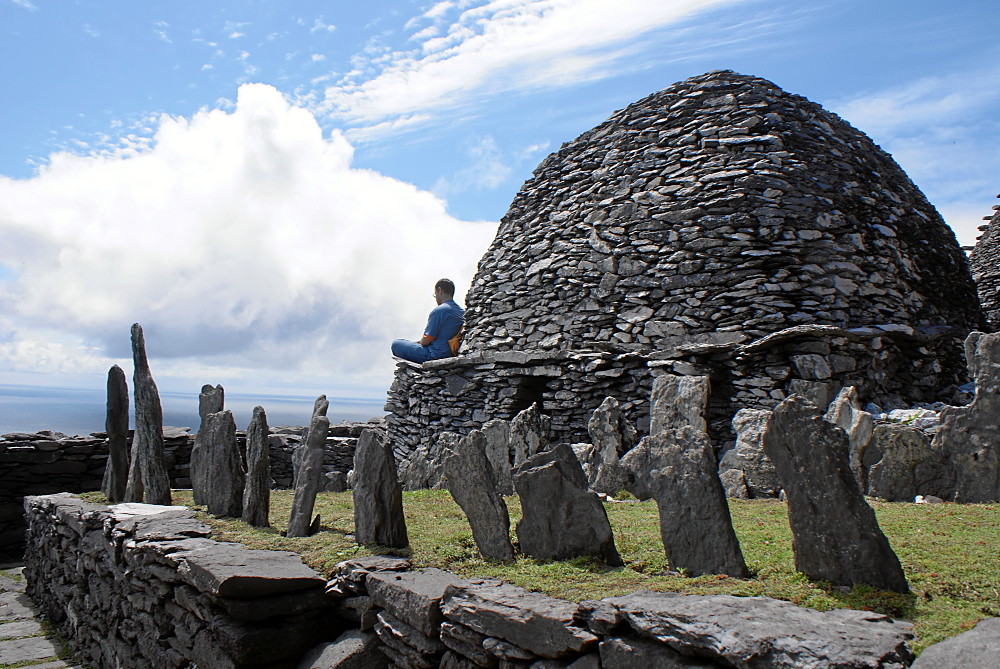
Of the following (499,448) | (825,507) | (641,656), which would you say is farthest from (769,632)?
(499,448)

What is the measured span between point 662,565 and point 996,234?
18.8 metres

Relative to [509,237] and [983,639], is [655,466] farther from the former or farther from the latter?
[509,237]

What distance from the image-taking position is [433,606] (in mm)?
3611

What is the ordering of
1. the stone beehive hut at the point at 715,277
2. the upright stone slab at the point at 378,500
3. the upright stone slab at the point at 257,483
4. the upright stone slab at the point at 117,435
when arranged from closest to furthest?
1. the upright stone slab at the point at 378,500
2. the upright stone slab at the point at 257,483
3. the upright stone slab at the point at 117,435
4. the stone beehive hut at the point at 715,277

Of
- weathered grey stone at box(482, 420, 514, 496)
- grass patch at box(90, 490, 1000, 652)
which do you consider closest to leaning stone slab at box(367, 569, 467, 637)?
grass patch at box(90, 490, 1000, 652)

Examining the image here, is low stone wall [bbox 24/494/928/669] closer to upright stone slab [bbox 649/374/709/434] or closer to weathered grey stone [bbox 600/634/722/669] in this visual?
weathered grey stone [bbox 600/634/722/669]

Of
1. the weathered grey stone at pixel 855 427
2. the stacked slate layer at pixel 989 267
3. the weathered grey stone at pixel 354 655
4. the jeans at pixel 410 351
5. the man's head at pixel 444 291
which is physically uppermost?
the stacked slate layer at pixel 989 267

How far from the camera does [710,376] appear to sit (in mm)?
8820

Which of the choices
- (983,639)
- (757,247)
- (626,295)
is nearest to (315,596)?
(983,639)

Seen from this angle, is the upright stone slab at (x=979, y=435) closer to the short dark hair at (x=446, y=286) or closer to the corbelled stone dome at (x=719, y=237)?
the corbelled stone dome at (x=719, y=237)

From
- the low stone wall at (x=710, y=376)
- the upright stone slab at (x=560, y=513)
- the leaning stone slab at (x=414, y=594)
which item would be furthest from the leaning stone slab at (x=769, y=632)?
the low stone wall at (x=710, y=376)

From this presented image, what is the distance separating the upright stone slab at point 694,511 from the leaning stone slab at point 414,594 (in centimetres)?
128

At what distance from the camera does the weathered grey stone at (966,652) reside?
6.84 feet

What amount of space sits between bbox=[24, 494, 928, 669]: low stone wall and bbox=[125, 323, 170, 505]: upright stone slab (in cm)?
36
